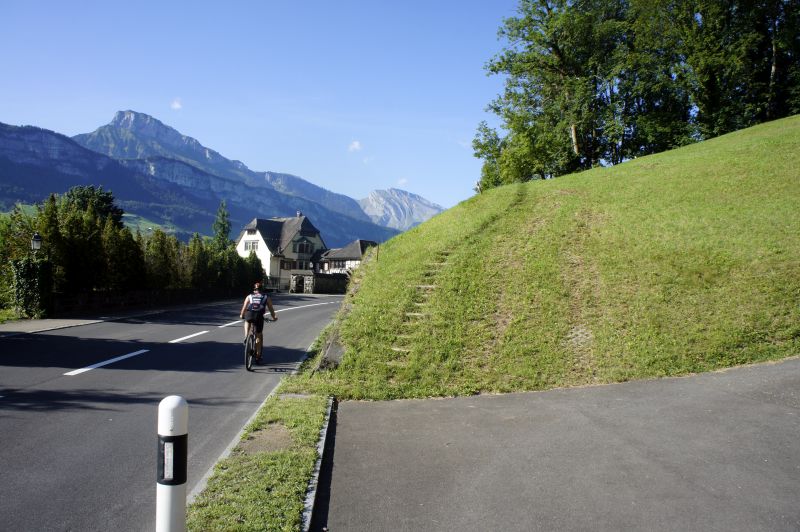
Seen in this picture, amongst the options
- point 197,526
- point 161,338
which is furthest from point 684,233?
point 161,338

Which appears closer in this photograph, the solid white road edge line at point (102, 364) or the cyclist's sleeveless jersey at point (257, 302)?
the solid white road edge line at point (102, 364)

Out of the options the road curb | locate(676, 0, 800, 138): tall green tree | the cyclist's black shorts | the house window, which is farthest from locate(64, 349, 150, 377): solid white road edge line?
the house window

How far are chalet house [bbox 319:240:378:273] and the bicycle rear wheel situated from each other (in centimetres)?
7411

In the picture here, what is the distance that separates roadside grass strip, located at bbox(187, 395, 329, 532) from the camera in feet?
13.5

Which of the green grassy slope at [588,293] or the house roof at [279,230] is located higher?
the house roof at [279,230]

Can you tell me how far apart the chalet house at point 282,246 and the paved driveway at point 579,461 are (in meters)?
88.5

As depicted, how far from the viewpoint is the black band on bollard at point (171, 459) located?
298 centimetres

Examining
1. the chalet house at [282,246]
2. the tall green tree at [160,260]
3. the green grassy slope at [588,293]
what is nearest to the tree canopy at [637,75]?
the green grassy slope at [588,293]

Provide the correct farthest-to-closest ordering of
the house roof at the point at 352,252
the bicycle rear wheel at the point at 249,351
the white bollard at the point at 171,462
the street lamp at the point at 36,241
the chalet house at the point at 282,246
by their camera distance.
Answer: the chalet house at the point at 282,246, the house roof at the point at 352,252, the street lamp at the point at 36,241, the bicycle rear wheel at the point at 249,351, the white bollard at the point at 171,462

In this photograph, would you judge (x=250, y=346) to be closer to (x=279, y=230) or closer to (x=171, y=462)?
(x=171, y=462)

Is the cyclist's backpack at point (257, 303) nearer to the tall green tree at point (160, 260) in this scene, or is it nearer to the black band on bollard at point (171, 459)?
the black band on bollard at point (171, 459)

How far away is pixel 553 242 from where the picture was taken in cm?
1677

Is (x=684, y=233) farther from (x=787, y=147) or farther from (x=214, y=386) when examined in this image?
(x=214, y=386)

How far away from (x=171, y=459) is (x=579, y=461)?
4.40 m
